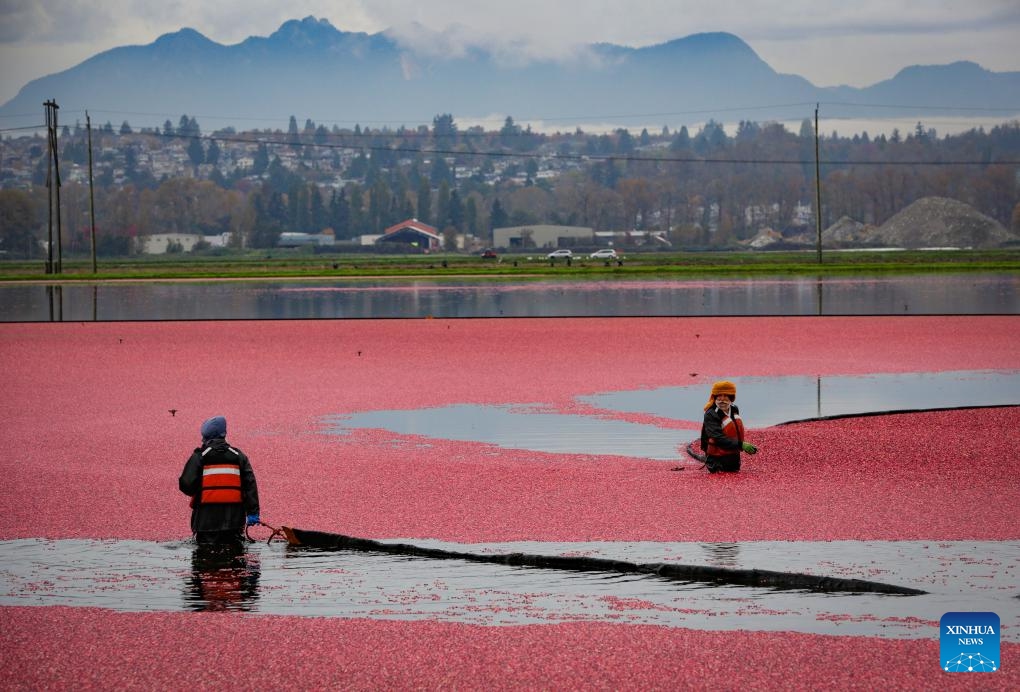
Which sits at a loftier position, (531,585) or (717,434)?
(717,434)

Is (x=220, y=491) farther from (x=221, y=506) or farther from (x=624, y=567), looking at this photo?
(x=624, y=567)

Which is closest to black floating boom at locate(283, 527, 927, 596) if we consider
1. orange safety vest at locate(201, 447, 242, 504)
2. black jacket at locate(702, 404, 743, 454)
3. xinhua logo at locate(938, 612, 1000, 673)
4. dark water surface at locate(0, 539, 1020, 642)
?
dark water surface at locate(0, 539, 1020, 642)

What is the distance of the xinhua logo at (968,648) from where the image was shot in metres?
8.42

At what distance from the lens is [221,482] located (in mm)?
12359

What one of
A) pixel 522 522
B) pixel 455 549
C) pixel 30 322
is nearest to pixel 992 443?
pixel 522 522

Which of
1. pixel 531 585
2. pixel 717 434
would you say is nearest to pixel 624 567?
pixel 531 585

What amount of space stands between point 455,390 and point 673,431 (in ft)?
22.8

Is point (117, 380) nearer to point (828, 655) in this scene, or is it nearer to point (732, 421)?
point (732, 421)

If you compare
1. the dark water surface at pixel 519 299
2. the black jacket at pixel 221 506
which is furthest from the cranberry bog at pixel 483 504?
the dark water surface at pixel 519 299

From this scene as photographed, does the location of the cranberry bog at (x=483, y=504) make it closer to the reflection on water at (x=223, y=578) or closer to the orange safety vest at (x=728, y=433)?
the reflection on water at (x=223, y=578)

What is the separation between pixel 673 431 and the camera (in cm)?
1939

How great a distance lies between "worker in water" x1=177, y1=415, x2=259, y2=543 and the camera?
12.3 m

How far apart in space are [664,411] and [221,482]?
10.6m

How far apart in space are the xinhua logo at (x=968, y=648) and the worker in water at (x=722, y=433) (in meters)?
6.45
